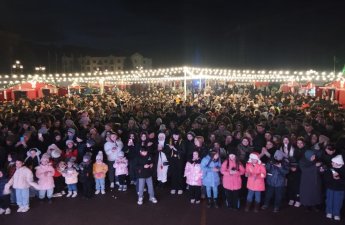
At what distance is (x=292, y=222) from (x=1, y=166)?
6.45 m

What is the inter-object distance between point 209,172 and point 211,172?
0.04 meters

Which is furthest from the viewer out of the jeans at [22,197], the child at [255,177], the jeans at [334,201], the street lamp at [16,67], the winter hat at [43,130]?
the street lamp at [16,67]

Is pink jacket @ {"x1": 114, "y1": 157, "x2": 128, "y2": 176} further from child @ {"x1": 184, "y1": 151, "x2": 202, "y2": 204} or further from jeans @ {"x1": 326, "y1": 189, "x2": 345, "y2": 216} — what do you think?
jeans @ {"x1": 326, "y1": 189, "x2": 345, "y2": 216}

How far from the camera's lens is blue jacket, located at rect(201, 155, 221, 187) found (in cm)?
690

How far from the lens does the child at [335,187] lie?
6172mm

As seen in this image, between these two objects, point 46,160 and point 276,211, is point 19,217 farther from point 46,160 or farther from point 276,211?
point 276,211

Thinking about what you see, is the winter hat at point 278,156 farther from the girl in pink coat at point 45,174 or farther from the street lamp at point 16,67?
the street lamp at point 16,67

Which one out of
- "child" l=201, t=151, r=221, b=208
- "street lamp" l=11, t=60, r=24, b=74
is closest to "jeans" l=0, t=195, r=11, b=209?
"child" l=201, t=151, r=221, b=208

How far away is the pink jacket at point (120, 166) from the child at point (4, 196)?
2.40 m

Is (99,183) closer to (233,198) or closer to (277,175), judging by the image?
(233,198)

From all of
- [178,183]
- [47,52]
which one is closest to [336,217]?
[178,183]

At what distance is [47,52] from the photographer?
277ft

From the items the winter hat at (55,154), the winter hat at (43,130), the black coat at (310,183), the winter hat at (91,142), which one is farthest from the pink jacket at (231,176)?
the winter hat at (43,130)

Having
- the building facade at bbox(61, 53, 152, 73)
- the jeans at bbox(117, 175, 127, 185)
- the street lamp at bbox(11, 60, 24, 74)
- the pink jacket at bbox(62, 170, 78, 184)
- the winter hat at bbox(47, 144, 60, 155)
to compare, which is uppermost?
the building facade at bbox(61, 53, 152, 73)
